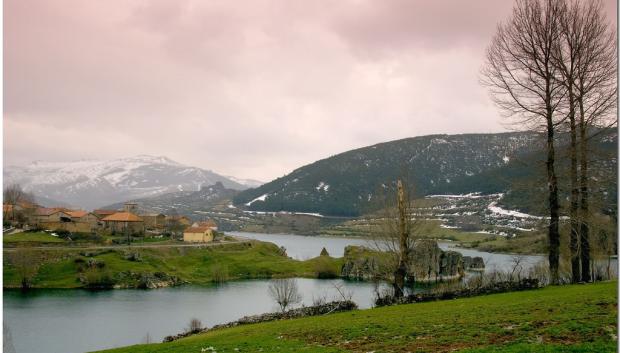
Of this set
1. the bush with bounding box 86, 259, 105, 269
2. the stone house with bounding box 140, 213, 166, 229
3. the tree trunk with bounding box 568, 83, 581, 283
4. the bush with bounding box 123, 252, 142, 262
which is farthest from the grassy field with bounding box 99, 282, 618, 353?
the stone house with bounding box 140, 213, 166, 229

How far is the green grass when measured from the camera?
10591 centimetres

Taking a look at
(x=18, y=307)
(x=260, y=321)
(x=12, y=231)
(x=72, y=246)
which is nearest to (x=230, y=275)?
(x=72, y=246)

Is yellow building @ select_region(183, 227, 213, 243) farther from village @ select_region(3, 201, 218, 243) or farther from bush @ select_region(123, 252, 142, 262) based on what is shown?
bush @ select_region(123, 252, 142, 262)

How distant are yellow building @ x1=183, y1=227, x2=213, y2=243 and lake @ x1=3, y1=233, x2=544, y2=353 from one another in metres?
46.4

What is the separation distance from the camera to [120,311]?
69812mm

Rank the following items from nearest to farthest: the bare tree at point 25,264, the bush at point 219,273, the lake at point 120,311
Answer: the lake at point 120,311, the bare tree at point 25,264, the bush at point 219,273

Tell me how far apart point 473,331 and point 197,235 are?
136405 mm

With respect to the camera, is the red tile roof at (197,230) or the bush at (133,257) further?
the red tile roof at (197,230)

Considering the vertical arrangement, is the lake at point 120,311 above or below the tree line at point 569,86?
below

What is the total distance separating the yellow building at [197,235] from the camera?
144m

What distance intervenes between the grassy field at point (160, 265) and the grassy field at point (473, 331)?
3225 inches

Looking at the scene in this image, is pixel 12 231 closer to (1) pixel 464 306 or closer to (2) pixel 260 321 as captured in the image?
(2) pixel 260 321

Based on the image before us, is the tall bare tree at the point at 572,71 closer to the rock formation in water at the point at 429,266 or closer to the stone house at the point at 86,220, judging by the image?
the rock formation in water at the point at 429,266

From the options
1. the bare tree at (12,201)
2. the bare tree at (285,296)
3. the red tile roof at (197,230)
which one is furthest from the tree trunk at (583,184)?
the red tile roof at (197,230)
